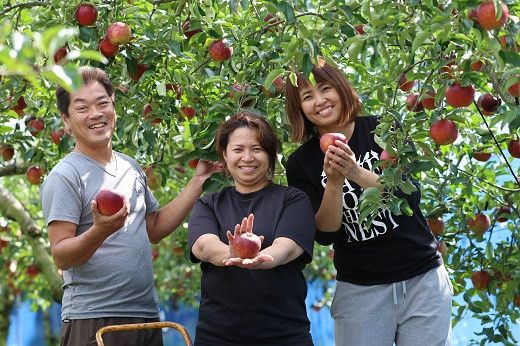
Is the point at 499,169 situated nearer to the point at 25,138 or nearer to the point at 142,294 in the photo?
the point at 142,294

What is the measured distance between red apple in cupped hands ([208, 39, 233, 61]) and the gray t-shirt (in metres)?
0.76

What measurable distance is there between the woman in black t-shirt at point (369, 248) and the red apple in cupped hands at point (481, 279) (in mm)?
1252

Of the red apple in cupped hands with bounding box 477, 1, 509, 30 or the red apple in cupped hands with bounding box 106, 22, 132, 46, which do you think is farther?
the red apple in cupped hands with bounding box 106, 22, 132, 46

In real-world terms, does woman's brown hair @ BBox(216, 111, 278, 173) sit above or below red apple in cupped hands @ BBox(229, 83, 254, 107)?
below

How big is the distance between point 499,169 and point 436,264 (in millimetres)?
1539

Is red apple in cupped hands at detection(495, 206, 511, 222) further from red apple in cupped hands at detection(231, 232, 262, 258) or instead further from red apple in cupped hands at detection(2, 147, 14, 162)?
red apple in cupped hands at detection(2, 147, 14, 162)

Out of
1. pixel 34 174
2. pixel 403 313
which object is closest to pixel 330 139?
pixel 403 313

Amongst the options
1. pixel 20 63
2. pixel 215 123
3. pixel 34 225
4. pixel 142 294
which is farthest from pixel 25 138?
pixel 20 63

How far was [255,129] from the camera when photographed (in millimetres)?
2609

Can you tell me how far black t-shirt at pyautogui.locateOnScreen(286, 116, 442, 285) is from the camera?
2652mm

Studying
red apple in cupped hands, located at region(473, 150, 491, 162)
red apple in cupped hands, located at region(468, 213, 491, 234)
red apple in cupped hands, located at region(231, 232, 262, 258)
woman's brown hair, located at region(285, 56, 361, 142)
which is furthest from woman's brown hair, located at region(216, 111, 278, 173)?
red apple in cupped hands, located at region(468, 213, 491, 234)

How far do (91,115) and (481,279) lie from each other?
212 cm

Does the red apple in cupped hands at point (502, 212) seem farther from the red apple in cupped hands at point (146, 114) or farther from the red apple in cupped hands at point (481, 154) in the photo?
the red apple in cupped hands at point (146, 114)

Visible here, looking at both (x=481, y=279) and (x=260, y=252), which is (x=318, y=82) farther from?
(x=481, y=279)
